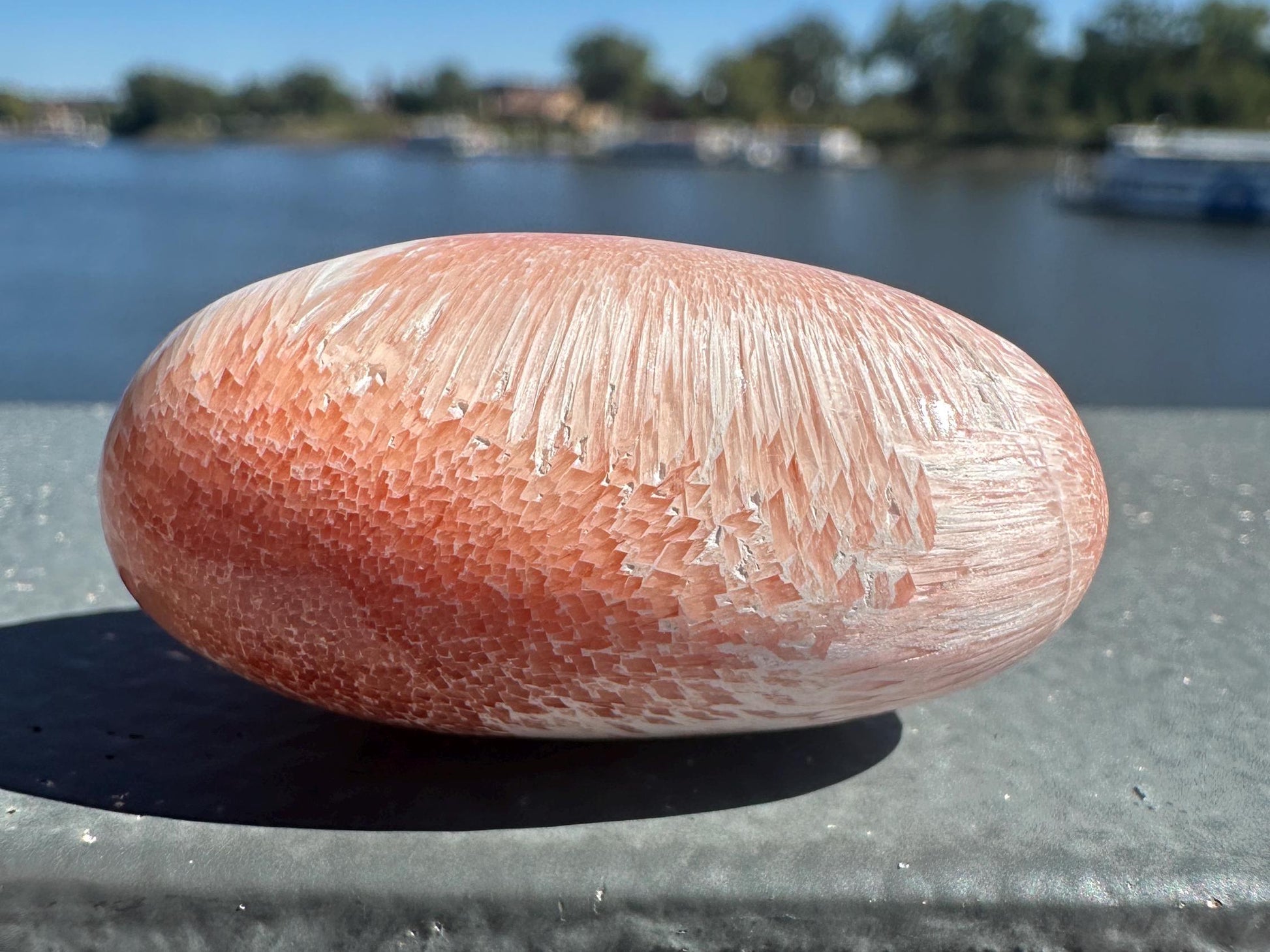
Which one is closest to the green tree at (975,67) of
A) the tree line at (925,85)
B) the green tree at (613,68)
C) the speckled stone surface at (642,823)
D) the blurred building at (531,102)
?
the tree line at (925,85)

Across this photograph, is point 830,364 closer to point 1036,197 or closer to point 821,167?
point 1036,197

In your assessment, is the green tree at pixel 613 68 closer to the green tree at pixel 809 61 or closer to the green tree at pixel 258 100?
the green tree at pixel 809 61

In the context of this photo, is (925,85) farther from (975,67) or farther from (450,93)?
(450,93)

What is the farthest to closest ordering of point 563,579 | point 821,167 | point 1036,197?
point 821,167, point 1036,197, point 563,579

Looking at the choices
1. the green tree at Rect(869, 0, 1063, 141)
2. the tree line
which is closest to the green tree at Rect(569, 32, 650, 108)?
the tree line

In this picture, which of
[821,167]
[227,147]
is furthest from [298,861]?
[227,147]

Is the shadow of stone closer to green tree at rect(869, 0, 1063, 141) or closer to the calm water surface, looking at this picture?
the calm water surface

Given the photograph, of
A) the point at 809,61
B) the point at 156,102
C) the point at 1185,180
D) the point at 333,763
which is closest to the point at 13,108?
the point at 156,102
